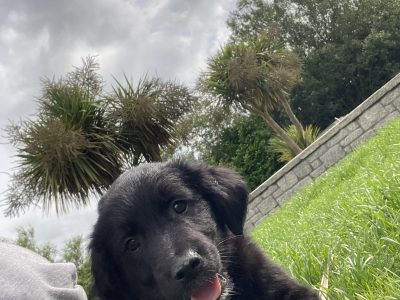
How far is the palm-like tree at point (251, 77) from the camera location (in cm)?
2480

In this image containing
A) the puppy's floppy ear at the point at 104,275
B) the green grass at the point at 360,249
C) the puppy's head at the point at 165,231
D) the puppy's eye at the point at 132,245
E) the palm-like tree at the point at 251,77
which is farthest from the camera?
the palm-like tree at the point at 251,77

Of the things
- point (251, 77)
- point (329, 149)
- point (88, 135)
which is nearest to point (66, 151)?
point (88, 135)

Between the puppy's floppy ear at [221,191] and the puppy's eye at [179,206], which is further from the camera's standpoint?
the puppy's floppy ear at [221,191]

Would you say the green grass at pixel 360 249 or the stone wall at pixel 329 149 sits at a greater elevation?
the stone wall at pixel 329 149

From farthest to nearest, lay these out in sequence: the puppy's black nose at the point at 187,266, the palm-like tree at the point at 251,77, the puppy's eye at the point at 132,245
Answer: the palm-like tree at the point at 251,77 < the puppy's eye at the point at 132,245 < the puppy's black nose at the point at 187,266

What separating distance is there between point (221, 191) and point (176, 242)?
1.94 ft

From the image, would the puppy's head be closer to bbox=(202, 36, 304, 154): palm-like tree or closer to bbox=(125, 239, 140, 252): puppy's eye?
bbox=(125, 239, 140, 252): puppy's eye

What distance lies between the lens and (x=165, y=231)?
9.73 ft

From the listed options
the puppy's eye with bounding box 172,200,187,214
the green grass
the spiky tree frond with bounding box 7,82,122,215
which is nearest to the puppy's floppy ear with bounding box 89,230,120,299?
the puppy's eye with bounding box 172,200,187,214

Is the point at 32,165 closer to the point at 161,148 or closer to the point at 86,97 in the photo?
the point at 86,97

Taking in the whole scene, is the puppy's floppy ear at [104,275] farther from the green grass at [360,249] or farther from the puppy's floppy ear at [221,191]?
the green grass at [360,249]

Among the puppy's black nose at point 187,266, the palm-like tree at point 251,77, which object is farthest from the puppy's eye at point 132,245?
the palm-like tree at point 251,77

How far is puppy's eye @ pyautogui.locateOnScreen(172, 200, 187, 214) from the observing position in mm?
3123

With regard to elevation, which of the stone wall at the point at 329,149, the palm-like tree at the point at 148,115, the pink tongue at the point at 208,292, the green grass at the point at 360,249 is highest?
the palm-like tree at the point at 148,115
